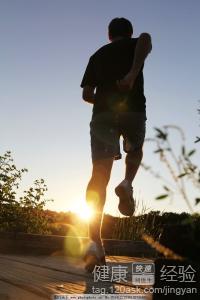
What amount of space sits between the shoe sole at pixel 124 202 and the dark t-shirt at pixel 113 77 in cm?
59

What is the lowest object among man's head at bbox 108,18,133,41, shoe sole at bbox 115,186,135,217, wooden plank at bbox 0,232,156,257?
wooden plank at bbox 0,232,156,257

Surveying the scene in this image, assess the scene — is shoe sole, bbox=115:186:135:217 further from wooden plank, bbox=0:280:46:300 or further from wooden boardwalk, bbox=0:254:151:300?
wooden plank, bbox=0:280:46:300

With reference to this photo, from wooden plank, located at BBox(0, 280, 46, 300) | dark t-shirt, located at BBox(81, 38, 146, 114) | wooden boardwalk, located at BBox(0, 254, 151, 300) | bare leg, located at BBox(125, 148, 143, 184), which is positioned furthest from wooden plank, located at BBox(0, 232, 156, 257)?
wooden plank, located at BBox(0, 280, 46, 300)

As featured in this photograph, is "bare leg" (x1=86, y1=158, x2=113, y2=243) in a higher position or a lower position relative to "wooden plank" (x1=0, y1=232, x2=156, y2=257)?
higher

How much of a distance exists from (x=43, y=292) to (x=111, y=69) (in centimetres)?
192

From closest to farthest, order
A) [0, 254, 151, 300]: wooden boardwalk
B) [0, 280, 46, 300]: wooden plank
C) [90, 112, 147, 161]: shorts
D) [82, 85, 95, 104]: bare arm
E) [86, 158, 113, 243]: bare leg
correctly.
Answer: [0, 280, 46, 300]: wooden plank
[0, 254, 151, 300]: wooden boardwalk
[86, 158, 113, 243]: bare leg
[90, 112, 147, 161]: shorts
[82, 85, 95, 104]: bare arm

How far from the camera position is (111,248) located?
6941mm

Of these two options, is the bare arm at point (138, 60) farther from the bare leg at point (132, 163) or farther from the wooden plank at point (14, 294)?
the wooden plank at point (14, 294)

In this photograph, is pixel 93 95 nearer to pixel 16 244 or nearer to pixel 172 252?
pixel 172 252

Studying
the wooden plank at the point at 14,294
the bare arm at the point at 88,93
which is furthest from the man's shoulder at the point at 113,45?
the wooden plank at the point at 14,294

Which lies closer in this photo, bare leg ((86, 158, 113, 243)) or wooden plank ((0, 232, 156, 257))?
bare leg ((86, 158, 113, 243))

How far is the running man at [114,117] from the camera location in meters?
3.49

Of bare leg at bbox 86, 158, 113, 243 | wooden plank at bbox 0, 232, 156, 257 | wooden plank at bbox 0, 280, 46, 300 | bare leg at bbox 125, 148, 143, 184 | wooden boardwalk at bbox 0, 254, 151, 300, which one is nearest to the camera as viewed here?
wooden plank at bbox 0, 280, 46, 300

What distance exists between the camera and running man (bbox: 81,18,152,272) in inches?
137
